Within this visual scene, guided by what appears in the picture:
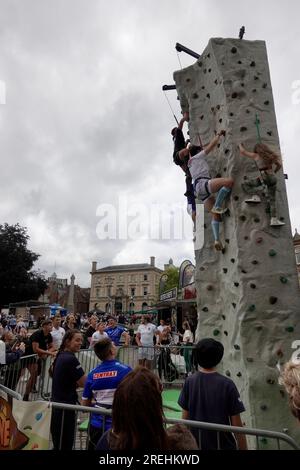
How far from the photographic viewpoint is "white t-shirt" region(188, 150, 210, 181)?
645 centimetres

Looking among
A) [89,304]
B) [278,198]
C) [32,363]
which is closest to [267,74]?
[278,198]

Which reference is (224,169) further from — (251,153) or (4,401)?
(4,401)

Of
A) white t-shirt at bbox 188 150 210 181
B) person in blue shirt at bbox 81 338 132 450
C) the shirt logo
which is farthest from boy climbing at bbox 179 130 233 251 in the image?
the shirt logo

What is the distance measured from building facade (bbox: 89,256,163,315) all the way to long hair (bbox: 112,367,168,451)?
84.7m

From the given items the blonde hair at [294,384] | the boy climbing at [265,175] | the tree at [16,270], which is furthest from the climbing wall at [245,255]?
the tree at [16,270]

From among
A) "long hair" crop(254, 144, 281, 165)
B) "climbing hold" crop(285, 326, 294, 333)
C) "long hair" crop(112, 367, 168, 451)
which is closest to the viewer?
"long hair" crop(112, 367, 168, 451)

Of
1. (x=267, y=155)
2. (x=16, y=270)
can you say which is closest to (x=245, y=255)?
(x=267, y=155)

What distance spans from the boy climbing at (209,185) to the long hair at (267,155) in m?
0.64

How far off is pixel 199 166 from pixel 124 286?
88.0m

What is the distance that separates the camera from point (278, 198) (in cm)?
582

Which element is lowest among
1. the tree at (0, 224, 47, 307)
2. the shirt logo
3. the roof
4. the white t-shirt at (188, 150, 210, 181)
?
the shirt logo

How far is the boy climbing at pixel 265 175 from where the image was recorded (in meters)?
5.64

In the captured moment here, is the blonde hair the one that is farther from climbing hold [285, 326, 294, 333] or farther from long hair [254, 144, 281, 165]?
long hair [254, 144, 281, 165]
